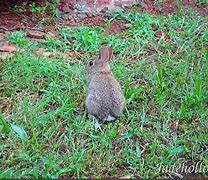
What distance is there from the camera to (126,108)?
4453 millimetres

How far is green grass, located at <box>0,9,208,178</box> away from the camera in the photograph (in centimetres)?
385

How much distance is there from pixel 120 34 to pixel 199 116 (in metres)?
1.78

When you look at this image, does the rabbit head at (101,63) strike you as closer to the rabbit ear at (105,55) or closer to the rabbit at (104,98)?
the rabbit ear at (105,55)

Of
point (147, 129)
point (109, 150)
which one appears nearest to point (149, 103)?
point (147, 129)

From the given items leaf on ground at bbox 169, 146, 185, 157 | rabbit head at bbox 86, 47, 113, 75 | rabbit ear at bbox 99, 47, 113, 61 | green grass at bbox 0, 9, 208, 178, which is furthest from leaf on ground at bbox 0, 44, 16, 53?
leaf on ground at bbox 169, 146, 185, 157

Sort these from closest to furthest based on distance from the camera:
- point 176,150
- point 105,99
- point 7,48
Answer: point 176,150 < point 105,99 < point 7,48

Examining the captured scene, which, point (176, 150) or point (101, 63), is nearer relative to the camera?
point (176, 150)

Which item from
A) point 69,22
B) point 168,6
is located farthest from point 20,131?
point 168,6

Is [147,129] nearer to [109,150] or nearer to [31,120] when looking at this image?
[109,150]

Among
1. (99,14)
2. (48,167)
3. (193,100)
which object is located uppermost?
(99,14)

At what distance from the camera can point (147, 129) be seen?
14.0 ft

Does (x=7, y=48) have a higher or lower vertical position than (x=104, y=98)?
higher

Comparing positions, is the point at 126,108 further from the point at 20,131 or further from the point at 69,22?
the point at 69,22

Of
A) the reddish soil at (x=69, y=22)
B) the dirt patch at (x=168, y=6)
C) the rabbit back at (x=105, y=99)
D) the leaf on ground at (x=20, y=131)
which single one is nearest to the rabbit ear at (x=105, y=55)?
the rabbit back at (x=105, y=99)
